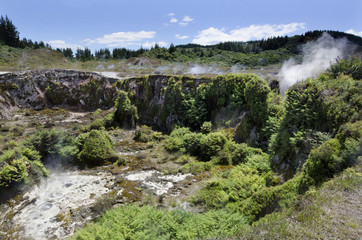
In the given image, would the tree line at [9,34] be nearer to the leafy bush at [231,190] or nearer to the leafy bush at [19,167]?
the leafy bush at [19,167]

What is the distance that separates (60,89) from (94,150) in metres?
22.1

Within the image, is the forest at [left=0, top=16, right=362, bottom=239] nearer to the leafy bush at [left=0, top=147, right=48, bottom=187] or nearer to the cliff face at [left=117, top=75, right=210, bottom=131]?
the leafy bush at [left=0, top=147, right=48, bottom=187]

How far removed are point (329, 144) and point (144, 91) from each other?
23327 millimetres

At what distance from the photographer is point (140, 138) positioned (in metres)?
19.6

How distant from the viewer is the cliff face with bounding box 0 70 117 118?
28.9 metres

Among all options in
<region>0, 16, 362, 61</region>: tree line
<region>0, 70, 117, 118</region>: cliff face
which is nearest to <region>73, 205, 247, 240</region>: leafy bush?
<region>0, 70, 117, 118</region>: cliff face

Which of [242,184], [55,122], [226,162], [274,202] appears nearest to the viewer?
[274,202]

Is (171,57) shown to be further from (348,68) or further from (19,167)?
(19,167)

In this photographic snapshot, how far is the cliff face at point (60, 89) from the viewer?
28875 millimetres

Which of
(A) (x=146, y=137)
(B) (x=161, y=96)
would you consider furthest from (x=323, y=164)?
(B) (x=161, y=96)

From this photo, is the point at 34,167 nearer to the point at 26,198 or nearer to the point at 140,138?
the point at 26,198

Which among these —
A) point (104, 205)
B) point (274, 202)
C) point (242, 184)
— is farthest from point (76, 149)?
point (274, 202)

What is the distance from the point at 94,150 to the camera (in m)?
14.8

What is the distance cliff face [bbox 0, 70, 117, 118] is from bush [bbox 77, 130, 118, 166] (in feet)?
51.1
